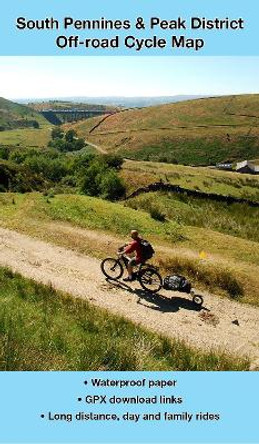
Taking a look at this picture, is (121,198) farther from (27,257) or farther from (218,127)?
(218,127)

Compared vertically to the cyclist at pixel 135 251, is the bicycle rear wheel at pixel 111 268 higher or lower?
lower

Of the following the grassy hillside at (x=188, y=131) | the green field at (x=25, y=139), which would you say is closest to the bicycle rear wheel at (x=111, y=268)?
the grassy hillside at (x=188, y=131)

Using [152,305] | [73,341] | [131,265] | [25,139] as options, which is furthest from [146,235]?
[25,139]

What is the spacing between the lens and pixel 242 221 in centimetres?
3925

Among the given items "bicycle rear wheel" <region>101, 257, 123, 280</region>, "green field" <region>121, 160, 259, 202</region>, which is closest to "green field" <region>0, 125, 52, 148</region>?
"green field" <region>121, 160, 259, 202</region>

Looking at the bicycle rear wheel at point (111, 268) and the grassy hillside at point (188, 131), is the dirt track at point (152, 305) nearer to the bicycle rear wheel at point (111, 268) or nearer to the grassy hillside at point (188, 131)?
the bicycle rear wheel at point (111, 268)

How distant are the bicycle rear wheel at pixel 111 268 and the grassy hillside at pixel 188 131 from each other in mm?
94008

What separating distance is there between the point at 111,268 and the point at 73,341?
24.5ft

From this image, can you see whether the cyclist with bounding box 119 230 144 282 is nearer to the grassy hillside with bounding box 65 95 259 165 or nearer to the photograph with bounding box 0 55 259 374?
the photograph with bounding box 0 55 259 374

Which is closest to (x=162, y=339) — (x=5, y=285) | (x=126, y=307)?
(x=126, y=307)

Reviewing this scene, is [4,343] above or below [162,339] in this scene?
above

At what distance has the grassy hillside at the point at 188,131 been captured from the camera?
5217 inches

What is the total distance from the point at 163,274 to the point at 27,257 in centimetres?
554

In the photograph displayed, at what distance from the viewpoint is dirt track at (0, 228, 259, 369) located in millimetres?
14039
